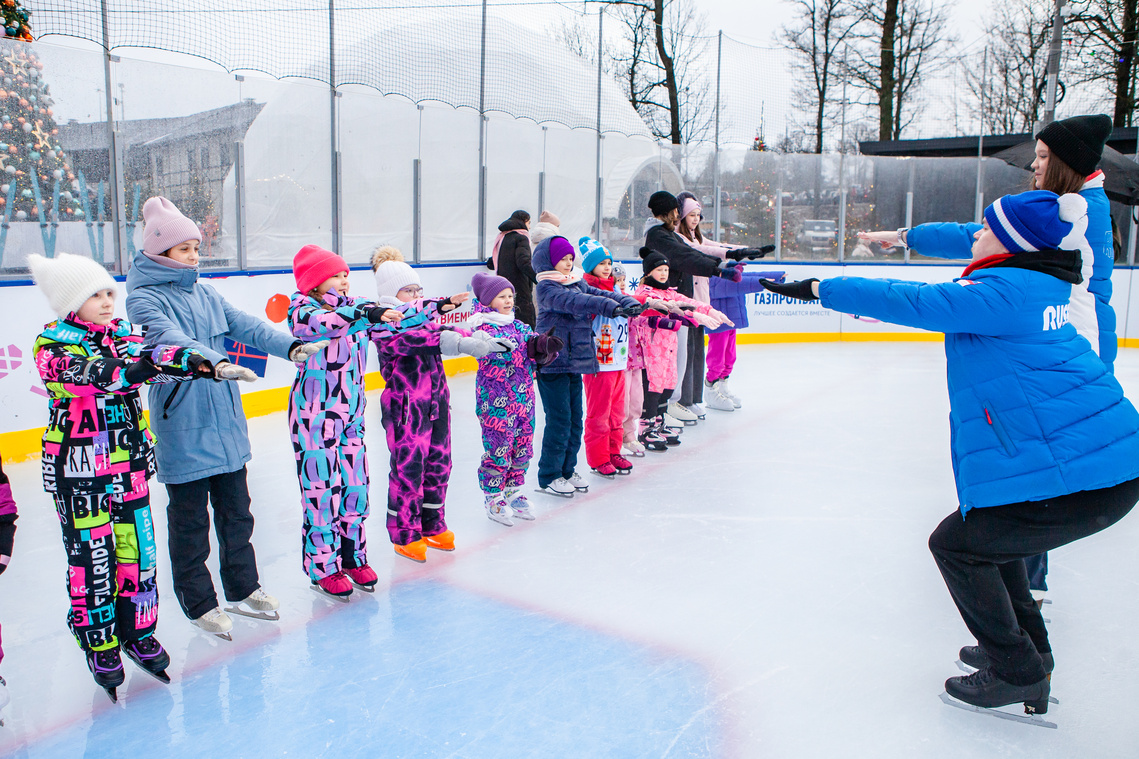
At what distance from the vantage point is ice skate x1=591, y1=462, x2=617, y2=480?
15.2 ft

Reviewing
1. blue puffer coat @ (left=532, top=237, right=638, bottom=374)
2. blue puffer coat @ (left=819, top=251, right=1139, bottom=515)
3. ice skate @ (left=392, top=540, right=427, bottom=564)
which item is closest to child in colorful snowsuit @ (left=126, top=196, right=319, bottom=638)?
ice skate @ (left=392, top=540, right=427, bottom=564)

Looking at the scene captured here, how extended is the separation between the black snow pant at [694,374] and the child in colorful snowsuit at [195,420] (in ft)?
11.4

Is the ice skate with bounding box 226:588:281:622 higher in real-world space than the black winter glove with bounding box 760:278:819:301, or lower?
lower

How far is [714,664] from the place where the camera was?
260cm

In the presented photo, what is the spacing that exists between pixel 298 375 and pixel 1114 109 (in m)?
16.6

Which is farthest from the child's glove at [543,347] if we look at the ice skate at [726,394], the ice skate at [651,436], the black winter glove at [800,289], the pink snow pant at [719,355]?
the ice skate at [726,394]

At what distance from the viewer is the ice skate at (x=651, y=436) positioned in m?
5.18

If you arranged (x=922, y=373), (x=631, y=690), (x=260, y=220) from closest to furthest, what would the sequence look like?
(x=631, y=690) < (x=260, y=220) < (x=922, y=373)

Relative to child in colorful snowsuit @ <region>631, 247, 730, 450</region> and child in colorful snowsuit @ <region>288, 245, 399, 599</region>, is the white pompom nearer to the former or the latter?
child in colorful snowsuit @ <region>288, 245, 399, 599</region>

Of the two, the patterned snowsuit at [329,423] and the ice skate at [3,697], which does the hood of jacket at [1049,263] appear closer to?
the patterned snowsuit at [329,423]

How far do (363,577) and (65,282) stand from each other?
1442 mm

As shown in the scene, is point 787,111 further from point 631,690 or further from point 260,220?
point 631,690

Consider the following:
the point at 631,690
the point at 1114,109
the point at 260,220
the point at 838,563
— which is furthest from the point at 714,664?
the point at 1114,109

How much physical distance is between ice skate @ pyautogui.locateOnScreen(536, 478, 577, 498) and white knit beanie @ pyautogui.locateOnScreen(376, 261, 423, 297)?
1.48m
